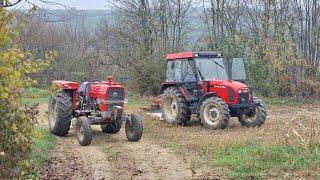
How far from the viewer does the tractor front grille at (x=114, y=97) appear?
11.4m

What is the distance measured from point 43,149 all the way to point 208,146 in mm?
3260

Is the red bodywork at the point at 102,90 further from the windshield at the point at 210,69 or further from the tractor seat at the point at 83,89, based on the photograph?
the windshield at the point at 210,69

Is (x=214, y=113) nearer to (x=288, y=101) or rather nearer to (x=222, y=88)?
(x=222, y=88)

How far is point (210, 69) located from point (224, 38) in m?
12.0

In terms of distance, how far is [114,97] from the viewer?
1148 cm

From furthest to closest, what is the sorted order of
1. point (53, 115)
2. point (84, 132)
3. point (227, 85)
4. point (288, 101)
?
point (288, 101)
point (227, 85)
point (53, 115)
point (84, 132)

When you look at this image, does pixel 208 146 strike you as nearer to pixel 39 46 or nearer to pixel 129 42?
pixel 129 42

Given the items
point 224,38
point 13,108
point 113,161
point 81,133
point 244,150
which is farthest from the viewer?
point 224,38

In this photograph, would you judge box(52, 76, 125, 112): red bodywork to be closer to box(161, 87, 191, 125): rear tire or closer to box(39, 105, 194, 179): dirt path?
box(39, 105, 194, 179): dirt path

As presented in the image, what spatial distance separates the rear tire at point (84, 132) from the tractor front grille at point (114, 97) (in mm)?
933

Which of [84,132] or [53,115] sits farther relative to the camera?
[53,115]

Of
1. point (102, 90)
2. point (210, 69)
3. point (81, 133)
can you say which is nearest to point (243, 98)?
point (210, 69)

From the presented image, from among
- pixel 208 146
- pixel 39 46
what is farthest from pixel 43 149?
pixel 39 46

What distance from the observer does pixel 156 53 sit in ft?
84.7
